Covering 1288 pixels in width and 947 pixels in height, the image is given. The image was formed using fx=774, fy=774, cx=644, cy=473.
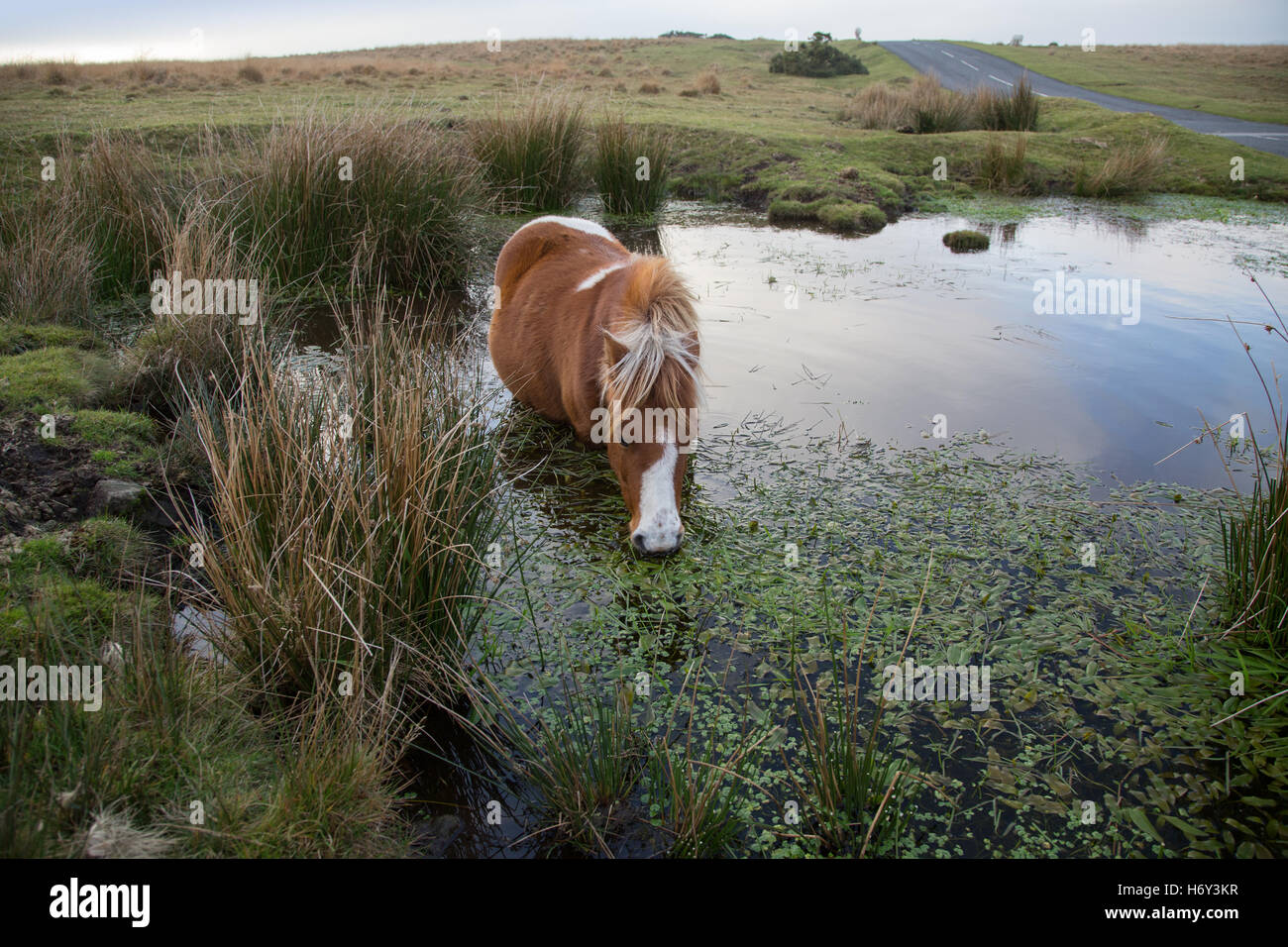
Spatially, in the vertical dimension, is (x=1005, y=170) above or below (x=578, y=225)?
above

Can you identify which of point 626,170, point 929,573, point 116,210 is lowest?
point 929,573

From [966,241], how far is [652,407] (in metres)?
7.40

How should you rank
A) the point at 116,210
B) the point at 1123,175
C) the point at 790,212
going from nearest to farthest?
the point at 116,210
the point at 790,212
the point at 1123,175

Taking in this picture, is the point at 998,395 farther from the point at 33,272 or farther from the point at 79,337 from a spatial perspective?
the point at 33,272

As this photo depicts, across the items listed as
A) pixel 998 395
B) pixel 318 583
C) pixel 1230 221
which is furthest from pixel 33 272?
pixel 1230 221

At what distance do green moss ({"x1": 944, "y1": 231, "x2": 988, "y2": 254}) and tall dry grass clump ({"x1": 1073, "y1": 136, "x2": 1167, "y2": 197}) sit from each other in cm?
427

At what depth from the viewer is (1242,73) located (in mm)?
29562

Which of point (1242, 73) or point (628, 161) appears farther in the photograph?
point (1242, 73)

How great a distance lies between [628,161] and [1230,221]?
8.04 m

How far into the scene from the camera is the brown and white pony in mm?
3260

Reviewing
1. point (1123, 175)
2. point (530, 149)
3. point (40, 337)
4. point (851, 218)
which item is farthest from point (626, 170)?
point (1123, 175)

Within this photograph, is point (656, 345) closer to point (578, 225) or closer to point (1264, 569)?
point (1264, 569)

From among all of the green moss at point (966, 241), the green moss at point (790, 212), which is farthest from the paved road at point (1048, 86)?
the green moss at point (790, 212)

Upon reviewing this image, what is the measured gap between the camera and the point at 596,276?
448cm
